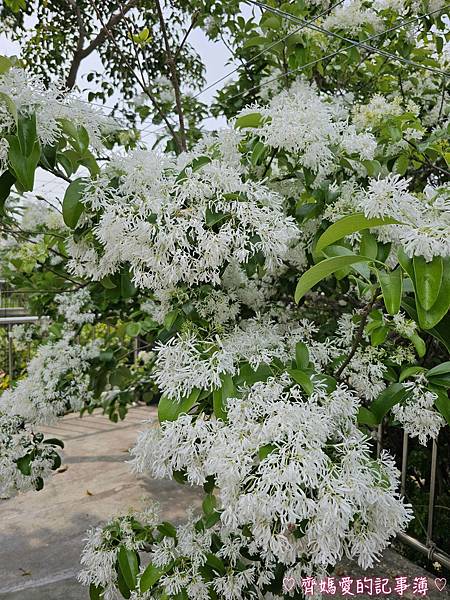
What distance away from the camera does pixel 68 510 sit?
278cm

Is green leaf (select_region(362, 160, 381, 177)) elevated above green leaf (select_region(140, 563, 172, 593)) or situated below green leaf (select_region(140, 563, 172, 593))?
above

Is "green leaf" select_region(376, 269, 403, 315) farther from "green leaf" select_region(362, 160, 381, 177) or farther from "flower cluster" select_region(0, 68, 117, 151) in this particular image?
"flower cluster" select_region(0, 68, 117, 151)

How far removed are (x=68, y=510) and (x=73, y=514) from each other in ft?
0.21

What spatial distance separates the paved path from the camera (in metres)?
2.12

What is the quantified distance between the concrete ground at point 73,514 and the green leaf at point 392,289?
3.91 ft

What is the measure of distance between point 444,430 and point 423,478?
1.89 ft

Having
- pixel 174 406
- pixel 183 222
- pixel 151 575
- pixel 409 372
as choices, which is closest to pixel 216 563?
pixel 151 575

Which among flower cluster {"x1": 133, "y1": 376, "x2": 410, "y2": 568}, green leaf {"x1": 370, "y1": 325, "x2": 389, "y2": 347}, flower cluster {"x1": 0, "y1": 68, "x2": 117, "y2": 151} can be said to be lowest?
flower cluster {"x1": 133, "y1": 376, "x2": 410, "y2": 568}

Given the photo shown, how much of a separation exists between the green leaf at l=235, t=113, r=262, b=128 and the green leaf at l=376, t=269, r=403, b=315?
21.1 inches

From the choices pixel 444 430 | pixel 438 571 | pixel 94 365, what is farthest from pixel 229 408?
pixel 438 571

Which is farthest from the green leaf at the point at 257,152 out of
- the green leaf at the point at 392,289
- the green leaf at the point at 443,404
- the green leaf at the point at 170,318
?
the green leaf at the point at 443,404

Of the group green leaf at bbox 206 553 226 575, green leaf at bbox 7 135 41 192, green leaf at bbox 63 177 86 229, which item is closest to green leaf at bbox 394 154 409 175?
green leaf at bbox 63 177 86 229

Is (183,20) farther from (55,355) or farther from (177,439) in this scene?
(177,439)

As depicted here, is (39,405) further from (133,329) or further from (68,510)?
(68,510)
